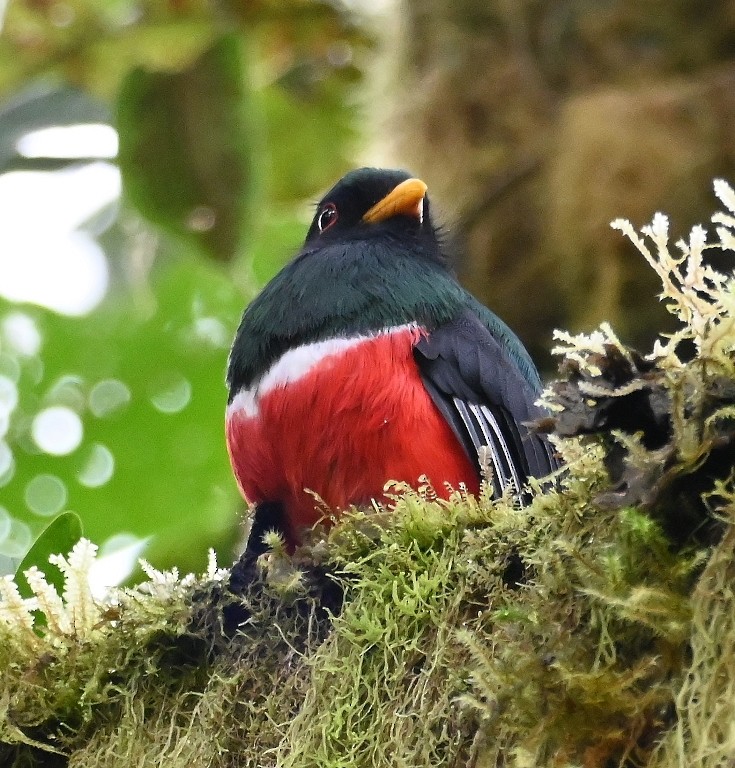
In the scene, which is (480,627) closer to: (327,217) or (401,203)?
(401,203)

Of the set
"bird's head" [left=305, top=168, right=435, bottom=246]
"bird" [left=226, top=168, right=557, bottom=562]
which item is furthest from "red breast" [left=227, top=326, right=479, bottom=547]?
"bird's head" [left=305, top=168, right=435, bottom=246]

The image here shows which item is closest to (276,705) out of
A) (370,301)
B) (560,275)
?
(370,301)

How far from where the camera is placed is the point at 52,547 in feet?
8.04

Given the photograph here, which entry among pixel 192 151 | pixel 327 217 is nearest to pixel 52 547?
pixel 327 217

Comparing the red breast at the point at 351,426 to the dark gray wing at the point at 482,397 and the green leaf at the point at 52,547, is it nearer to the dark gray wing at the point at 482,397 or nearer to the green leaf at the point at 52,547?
the dark gray wing at the point at 482,397

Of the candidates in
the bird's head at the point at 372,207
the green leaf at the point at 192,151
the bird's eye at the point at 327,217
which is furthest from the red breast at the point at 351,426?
the green leaf at the point at 192,151

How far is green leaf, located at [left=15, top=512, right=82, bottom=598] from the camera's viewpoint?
2.44 metres

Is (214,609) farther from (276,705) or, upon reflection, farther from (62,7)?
(62,7)

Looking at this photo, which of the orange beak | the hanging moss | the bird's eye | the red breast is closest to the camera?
the hanging moss

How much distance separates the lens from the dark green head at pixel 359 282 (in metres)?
2.74

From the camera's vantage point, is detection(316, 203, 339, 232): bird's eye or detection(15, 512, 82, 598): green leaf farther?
detection(316, 203, 339, 232): bird's eye

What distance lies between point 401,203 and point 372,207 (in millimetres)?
98

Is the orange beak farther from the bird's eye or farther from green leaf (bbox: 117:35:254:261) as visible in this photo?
green leaf (bbox: 117:35:254:261)

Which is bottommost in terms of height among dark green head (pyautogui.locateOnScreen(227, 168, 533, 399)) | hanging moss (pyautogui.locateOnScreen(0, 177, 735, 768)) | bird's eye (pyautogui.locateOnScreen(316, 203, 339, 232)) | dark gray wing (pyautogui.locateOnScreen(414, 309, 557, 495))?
hanging moss (pyautogui.locateOnScreen(0, 177, 735, 768))
